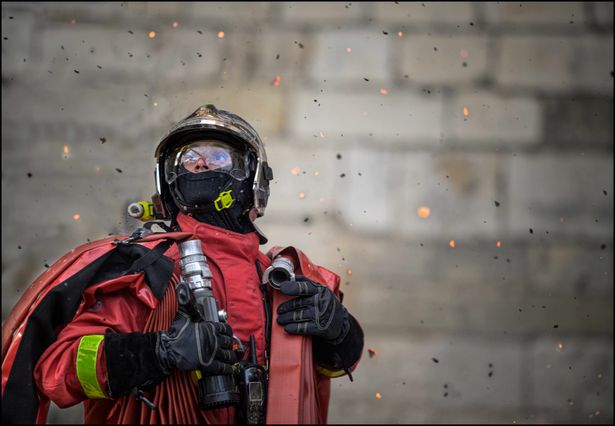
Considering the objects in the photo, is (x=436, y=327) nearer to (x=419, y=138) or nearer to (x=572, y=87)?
→ (x=419, y=138)

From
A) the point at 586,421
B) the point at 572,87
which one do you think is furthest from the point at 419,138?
the point at 586,421

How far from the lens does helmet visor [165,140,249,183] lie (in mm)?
3156

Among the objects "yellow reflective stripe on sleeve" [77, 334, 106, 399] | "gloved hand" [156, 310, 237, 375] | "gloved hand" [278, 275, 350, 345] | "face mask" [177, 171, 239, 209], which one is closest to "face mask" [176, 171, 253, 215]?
"face mask" [177, 171, 239, 209]

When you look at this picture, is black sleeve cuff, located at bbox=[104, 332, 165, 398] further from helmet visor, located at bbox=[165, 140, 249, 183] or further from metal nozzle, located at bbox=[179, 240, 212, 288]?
helmet visor, located at bbox=[165, 140, 249, 183]

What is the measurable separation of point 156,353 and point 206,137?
929mm

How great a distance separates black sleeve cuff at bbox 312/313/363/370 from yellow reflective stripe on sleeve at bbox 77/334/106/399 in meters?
0.79

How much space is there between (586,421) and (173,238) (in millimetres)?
2915

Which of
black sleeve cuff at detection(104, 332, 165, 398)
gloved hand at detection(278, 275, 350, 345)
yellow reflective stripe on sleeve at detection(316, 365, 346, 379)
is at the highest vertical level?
gloved hand at detection(278, 275, 350, 345)

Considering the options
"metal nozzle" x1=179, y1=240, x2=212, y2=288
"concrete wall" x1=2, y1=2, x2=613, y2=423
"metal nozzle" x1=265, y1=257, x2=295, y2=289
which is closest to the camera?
"metal nozzle" x1=179, y1=240, x2=212, y2=288

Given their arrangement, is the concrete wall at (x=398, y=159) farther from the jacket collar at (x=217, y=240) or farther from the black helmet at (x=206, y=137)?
the jacket collar at (x=217, y=240)

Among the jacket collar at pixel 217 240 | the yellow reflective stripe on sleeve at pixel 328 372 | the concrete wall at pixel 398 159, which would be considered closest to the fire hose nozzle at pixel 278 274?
the jacket collar at pixel 217 240

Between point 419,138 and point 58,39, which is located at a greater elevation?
point 58,39

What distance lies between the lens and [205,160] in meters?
3.17

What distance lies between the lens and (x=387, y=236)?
5020 mm
